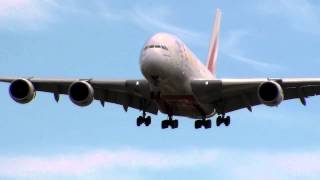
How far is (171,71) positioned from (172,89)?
4.49 feet

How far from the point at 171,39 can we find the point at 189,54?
218cm

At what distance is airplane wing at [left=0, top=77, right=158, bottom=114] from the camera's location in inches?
1486

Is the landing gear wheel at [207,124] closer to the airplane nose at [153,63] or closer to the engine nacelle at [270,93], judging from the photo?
the engine nacelle at [270,93]

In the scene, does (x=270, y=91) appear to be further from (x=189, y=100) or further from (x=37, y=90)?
(x=37, y=90)

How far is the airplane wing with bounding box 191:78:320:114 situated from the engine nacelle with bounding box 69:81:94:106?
216 inches

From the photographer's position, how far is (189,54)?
1489 inches

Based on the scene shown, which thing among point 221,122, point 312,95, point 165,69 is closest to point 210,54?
point 221,122

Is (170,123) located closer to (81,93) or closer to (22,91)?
(81,93)

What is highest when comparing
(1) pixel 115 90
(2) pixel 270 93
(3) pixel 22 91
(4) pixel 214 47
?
(4) pixel 214 47

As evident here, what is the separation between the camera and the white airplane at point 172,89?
3509cm

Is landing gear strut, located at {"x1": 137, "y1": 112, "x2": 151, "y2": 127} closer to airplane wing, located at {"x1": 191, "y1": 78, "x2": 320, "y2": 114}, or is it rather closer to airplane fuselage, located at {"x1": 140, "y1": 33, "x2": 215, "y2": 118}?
airplane fuselage, located at {"x1": 140, "y1": 33, "x2": 215, "y2": 118}

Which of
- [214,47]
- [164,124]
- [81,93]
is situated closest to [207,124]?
[164,124]

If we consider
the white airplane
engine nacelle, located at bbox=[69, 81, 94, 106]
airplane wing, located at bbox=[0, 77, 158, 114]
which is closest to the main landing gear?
the white airplane

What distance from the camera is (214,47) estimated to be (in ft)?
190
